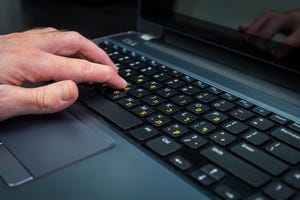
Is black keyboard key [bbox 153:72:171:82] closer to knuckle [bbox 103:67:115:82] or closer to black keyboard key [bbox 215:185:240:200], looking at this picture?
knuckle [bbox 103:67:115:82]

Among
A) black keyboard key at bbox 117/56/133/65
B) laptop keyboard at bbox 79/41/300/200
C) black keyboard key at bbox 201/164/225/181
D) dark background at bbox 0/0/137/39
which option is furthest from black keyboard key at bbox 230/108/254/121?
dark background at bbox 0/0/137/39

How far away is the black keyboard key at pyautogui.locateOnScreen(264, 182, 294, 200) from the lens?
343mm

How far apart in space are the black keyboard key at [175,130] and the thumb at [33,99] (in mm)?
121

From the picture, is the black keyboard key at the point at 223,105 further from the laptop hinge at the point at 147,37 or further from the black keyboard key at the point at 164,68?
the laptop hinge at the point at 147,37

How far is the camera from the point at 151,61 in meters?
0.61

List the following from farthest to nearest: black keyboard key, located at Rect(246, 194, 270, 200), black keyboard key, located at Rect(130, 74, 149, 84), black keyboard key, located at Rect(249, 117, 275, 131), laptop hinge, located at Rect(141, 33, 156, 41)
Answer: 1. laptop hinge, located at Rect(141, 33, 156, 41)
2. black keyboard key, located at Rect(130, 74, 149, 84)
3. black keyboard key, located at Rect(249, 117, 275, 131)
4. black keyboard key, located at Rect(246, 194, 270, 200)

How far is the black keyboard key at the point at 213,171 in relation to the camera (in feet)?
1.20

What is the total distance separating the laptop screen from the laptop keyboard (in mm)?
100

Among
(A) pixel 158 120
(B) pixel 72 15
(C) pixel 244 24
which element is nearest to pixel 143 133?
(A) pixel 158 120

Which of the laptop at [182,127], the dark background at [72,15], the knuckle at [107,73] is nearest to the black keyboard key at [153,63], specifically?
the laptop at [182,127]

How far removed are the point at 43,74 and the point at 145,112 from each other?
142mm

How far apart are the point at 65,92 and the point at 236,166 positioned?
0.21 metres

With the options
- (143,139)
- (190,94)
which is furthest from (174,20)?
(143,139)

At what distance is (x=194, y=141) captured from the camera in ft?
1.37
